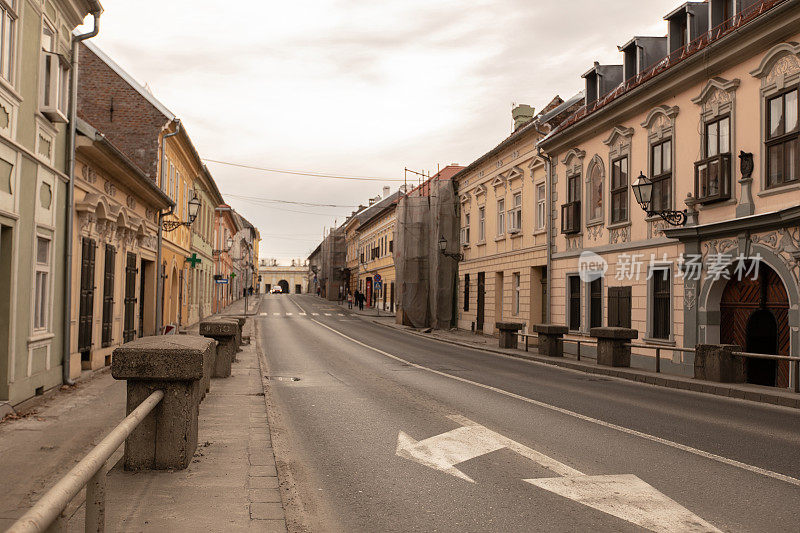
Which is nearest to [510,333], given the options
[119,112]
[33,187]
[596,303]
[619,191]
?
[596,303]

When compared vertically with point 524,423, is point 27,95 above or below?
above

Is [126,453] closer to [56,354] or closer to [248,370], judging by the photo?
[56,354]

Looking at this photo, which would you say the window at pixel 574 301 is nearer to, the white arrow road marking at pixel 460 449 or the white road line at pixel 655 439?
the white road line at pixel 655 439

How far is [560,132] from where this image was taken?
21.9m

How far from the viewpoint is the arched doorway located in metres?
13.7

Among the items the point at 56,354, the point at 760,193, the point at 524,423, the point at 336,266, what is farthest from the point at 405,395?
the point at 336,266

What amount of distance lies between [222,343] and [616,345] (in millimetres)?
9321

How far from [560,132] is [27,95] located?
53.5ft

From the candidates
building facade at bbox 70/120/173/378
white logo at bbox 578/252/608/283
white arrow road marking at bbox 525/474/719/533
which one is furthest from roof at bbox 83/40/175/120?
white arrow road marking at bbox 525/474/719/533

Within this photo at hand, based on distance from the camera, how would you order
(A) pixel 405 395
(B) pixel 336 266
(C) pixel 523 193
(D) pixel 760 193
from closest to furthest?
(A) pixel 405 395, (D) pixel 760 193, (C) pixel 523 193, (B) pixel 336 266

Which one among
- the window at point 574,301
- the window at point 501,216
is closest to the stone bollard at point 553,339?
the window at point 574,301

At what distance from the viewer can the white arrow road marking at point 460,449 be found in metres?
6.30

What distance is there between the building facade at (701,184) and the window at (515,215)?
514cm

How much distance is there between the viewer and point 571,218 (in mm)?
21359
